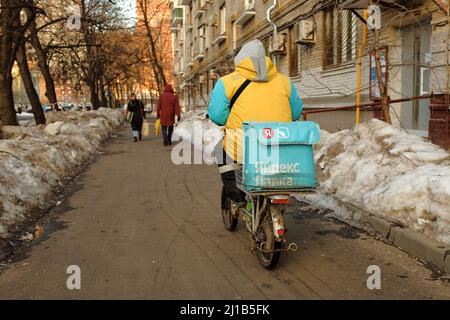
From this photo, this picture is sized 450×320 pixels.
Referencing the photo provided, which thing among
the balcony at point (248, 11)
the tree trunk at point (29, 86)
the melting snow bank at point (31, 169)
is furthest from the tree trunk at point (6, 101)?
the balcony at point (248, 11)

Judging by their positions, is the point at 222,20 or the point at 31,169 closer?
the point at 31,169

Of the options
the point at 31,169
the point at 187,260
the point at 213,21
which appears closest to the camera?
the point at 187,260

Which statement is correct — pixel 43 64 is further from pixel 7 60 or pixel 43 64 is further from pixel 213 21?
pixel 213 21

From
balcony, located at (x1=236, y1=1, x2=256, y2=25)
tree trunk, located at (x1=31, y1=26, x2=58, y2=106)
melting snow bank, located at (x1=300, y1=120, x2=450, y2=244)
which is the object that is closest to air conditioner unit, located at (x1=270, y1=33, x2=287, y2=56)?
balcony, located at (x1=236, y1=1, x2=256, y2=25)

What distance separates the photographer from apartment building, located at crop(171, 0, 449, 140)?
9422 millimetres

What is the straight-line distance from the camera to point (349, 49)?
13.1m

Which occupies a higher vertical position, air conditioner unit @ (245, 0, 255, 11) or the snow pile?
air conditioner unit @ (245, 0, 255, 11)

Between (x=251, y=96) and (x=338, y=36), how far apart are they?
34.6 feet

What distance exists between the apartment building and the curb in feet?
13.0

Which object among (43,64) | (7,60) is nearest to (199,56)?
(43,64)

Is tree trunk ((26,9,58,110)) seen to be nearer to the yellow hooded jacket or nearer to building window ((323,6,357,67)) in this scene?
building window ((323,6,357,67))

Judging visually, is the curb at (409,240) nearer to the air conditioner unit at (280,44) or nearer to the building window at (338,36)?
the building window at (338,36)

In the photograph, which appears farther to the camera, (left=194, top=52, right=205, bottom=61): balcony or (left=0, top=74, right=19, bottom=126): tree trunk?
(left=194, top=52, right=205, bottom=61): balcony
